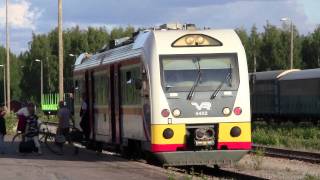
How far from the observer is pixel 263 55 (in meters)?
84.4

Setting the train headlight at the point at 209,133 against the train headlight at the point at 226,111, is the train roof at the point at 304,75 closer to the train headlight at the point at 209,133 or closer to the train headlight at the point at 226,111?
the train headlight at the point at 226,111

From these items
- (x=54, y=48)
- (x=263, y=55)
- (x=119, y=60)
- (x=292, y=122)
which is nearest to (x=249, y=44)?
(x=263, y=55)

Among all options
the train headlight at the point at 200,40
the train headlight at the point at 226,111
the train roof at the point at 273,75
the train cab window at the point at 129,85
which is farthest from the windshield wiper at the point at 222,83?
the train roof at the point at 273,75

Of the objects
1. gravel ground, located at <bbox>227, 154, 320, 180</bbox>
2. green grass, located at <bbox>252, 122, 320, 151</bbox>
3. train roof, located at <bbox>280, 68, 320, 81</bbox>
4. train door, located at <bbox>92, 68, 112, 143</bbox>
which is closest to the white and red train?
gravel ground, located at <bbox>227, 154, 320, 180</bbox>

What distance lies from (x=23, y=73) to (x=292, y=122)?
71024mm

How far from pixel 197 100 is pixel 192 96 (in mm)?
140

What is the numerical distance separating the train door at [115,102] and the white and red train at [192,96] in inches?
77.7

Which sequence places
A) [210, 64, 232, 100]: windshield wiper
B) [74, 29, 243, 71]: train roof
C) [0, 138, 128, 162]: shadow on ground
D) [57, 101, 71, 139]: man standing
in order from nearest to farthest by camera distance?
[210, 64, 232, 100]: windshield wiper < [74, 29, 243, 71]: train roof < [0, 138, 128, 162]: shadow on ground < [57, 101, 71, 139]: man standing

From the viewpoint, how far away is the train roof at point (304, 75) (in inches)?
1596

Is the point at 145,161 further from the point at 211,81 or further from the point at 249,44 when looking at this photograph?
the point at 249,44

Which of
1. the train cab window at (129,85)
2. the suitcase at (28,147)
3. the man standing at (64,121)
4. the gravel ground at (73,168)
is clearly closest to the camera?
the gravel ground at (73,168)

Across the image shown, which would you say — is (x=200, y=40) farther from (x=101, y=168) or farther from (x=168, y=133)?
(x=101, y=168)

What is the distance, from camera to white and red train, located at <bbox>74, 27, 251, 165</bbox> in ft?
50.9

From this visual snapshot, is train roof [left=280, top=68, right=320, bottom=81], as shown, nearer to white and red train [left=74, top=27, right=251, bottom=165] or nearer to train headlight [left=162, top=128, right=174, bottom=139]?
white and red train [left=74, top=27, right=251, bottom=165]
